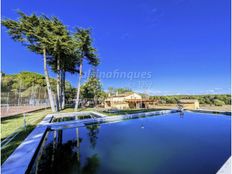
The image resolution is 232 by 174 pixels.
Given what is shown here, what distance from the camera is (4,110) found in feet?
45.0

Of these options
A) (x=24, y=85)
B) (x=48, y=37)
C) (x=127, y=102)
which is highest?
(x=48, y=37)

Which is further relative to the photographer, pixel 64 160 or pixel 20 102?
pixel 20 102

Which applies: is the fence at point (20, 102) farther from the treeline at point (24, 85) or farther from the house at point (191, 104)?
the house at point (191, 104)

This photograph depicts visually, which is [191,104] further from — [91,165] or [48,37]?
[91,165]

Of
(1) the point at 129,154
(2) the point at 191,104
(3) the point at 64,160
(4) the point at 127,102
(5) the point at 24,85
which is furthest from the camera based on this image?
(4) the point at 127,102

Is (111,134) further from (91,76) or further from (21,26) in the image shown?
(91,76)

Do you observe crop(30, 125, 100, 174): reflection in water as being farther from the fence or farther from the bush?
the bush

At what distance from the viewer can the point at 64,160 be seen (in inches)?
179

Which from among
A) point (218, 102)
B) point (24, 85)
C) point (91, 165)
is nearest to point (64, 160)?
point (91, 165)

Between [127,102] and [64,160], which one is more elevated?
[127,102]

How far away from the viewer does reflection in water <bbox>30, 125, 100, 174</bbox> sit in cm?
392

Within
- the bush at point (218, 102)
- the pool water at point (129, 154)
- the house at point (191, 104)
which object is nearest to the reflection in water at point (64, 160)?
the pool water at point (129, 154)

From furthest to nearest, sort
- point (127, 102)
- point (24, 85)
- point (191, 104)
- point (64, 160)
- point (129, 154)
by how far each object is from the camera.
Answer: point (127, 102) → point (191, 104) → point (24, 85) → point (129, 154) → point (64, 160)

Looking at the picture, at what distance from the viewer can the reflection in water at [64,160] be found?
3.92 m
